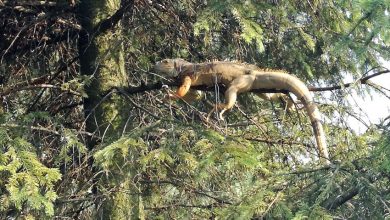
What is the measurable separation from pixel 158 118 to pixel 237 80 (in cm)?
100

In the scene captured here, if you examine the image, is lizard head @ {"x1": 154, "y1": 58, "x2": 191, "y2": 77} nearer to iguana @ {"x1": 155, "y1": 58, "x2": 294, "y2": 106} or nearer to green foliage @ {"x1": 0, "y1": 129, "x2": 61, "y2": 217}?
iguana @ {"x1": 155, "y1": 58, "x2": 294, "y2": 106}

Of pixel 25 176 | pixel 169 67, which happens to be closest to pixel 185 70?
pixel 169 67

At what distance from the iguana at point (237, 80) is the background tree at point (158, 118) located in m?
0.19

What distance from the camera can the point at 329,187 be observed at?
3414 mm

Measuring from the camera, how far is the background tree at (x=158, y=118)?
4.27 m

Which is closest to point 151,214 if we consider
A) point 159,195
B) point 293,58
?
point 159,195

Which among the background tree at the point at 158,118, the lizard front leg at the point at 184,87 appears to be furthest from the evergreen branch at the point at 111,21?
the lizard front leg at the point at 184,87

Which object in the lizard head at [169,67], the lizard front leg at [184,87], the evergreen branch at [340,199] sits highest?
the lizard head at [169,67]

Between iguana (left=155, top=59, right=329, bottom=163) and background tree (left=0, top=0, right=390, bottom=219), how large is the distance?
193 millimetres

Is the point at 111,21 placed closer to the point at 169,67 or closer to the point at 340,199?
the point at 169,67

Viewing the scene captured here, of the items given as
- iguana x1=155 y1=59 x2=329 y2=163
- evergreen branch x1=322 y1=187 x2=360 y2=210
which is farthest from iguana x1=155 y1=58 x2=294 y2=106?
evergreen branch x1=322 y1=187 x2=360 y2=210

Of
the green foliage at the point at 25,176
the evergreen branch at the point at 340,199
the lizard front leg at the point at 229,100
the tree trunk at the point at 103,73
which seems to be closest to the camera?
the evergreen branch at the point at 340,199

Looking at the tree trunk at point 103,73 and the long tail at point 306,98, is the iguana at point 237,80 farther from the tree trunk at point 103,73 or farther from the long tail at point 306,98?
the tree trunk at point 103,73

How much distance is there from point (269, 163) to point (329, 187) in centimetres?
271
